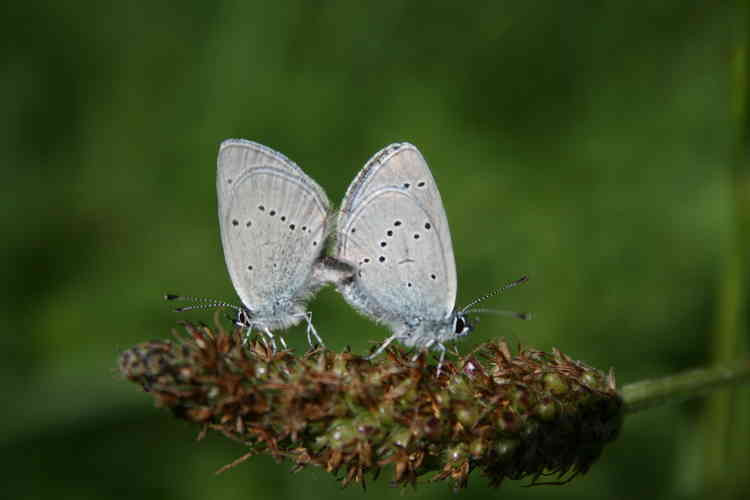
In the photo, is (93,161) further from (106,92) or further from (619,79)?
(619,79)

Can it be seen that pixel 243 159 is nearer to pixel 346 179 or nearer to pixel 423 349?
pixel 423 349

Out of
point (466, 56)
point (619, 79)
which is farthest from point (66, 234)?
point (619, 79)

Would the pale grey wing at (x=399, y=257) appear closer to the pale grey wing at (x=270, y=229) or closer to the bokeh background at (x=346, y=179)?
the pale grey wing at (x=270, y=229)

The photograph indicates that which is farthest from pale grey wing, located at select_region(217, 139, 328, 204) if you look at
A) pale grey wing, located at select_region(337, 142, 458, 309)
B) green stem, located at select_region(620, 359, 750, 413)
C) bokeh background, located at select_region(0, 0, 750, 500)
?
green stem, located at select_region(620, 359, 750, 413)

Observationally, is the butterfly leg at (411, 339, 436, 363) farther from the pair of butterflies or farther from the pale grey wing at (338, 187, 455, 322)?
the pale grey wing at (338, 187, 455, 322)

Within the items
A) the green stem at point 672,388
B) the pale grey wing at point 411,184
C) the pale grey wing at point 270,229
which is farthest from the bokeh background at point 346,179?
the pale grey wing at point 411,184
